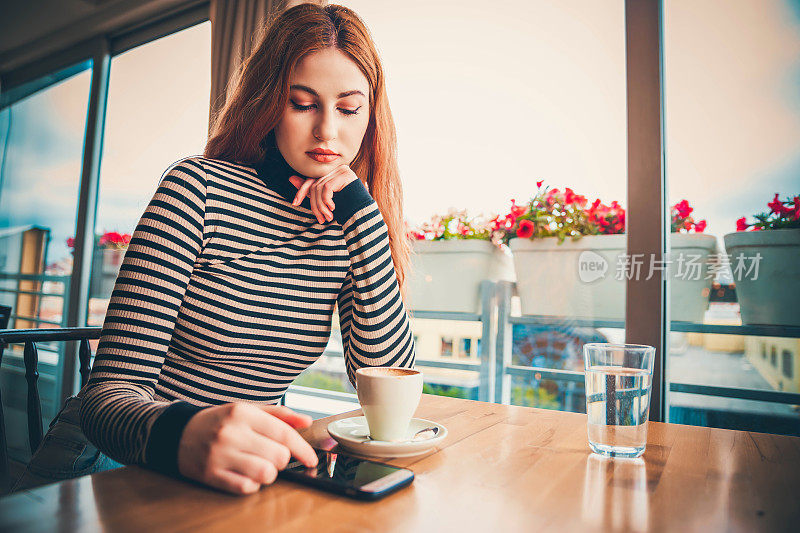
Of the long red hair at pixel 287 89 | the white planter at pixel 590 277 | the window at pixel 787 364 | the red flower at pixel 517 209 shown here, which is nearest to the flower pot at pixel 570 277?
the white planter at pixel 590 277

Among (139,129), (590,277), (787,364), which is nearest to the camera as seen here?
(787,364)

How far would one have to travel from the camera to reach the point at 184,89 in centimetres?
317

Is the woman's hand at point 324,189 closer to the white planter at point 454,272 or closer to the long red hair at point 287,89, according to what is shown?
the long red hair at point 287,89

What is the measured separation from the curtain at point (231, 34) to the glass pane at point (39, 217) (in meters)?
1.61

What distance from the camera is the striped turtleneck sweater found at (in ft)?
2.63

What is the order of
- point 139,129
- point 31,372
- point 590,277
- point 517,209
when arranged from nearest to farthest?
1. point 31,372
2. point 590,277
3. point 517,209
4. point 139,129

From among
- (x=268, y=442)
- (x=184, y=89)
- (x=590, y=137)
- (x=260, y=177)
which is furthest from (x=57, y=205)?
(x=268, y=442)

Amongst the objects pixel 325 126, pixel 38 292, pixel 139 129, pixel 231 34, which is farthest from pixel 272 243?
pixel 38 292

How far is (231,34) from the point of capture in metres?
2.61

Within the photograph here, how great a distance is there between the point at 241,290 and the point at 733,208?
63.5 inches

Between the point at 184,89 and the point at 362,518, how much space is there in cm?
335

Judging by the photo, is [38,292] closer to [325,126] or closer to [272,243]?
[272,243]

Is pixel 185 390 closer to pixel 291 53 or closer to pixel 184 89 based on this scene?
pixel 291 53

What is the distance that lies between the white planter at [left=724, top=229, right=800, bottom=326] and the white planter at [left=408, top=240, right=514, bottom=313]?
2.76 ft
